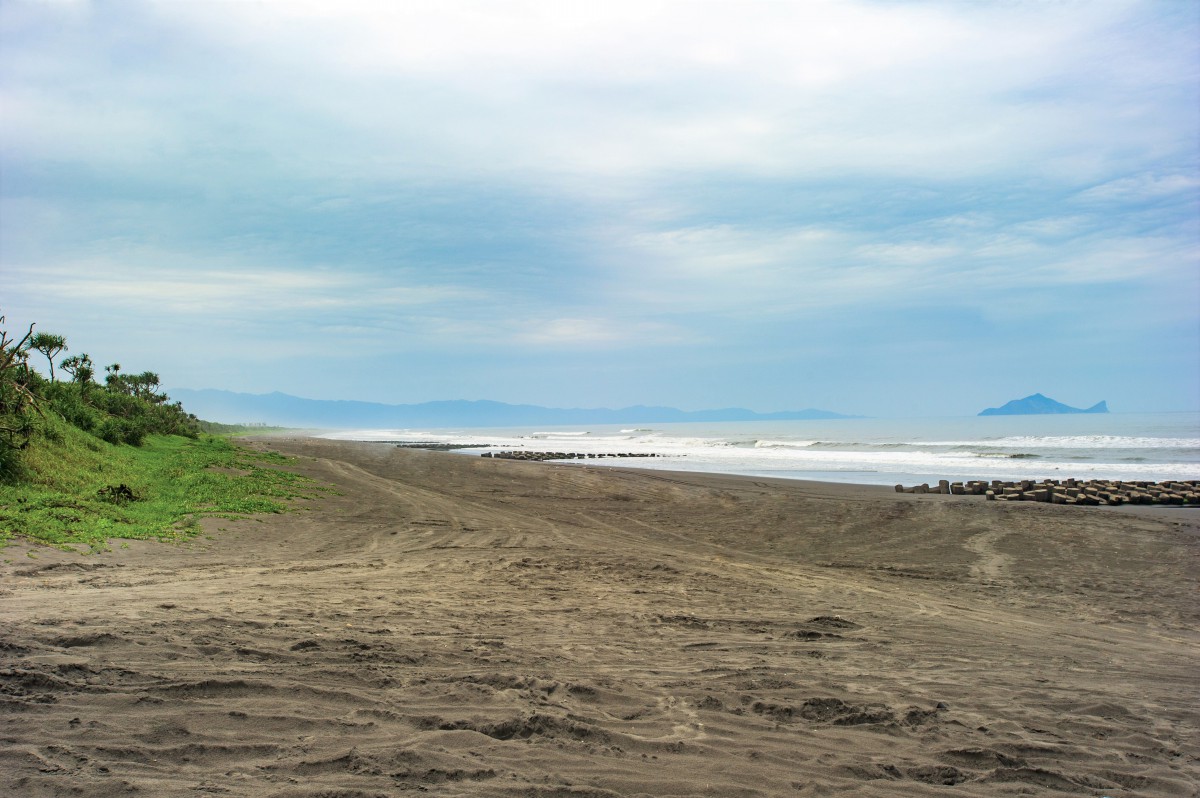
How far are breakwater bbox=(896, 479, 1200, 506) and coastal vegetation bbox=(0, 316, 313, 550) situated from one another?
693 inches

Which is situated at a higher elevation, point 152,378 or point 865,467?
point 152,378

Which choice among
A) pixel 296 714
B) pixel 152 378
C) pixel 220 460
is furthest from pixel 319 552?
pixel 152 378

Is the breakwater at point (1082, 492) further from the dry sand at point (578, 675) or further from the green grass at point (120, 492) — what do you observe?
the green grass at point (120, 492)

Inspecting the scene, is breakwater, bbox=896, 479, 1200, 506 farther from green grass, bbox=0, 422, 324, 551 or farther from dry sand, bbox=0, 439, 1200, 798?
green grass, bbox=0, 422, 324, 551

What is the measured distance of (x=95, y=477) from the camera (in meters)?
13.6

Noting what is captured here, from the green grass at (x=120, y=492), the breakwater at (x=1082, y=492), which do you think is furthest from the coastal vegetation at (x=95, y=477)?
the breakwater at (x=1082, y=492)

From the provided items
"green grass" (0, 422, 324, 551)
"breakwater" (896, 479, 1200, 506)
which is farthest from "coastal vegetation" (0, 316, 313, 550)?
"breakwater" (896, 479, 1200, 506)

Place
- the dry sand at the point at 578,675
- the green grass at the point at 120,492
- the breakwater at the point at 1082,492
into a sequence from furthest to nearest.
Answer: the breakwater at the point at 1082,492
the green grass at the point at 120,492
the dry sand at the point at 578,675

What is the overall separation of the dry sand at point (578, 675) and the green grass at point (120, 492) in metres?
0.98

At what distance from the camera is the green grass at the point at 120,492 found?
995 cm

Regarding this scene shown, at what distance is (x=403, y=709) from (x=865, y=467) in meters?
32.4

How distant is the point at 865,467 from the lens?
111ft

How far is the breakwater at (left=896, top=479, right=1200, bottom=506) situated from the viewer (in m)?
18.9

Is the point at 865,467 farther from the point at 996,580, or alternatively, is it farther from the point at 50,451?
the point at 50,451
